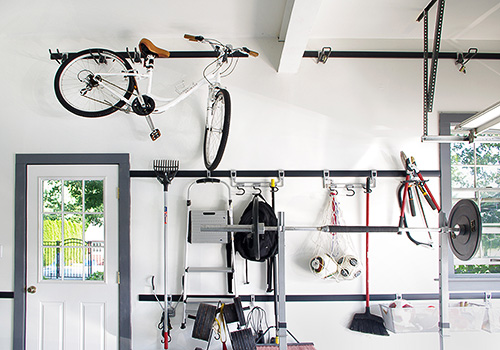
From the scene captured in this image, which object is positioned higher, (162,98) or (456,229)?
(162,98)

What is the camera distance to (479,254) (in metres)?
2.72

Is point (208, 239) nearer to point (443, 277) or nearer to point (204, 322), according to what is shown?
point (204, 322)

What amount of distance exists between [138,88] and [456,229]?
2.65 m

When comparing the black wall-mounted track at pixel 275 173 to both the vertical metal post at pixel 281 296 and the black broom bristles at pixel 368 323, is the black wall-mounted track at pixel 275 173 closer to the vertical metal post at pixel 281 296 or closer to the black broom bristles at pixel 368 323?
the vertical metal post at pixel 281 296

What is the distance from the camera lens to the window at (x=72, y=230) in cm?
263

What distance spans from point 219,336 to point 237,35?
260cm

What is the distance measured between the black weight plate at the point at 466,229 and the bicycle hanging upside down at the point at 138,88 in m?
1.63

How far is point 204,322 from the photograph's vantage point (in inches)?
90.5

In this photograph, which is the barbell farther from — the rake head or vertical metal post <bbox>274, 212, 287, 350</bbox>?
the rake head

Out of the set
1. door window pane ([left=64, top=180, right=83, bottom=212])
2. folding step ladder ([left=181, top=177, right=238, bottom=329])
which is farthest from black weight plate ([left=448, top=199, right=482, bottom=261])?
door window pane ([left=64, top=180, right=83, bottom=212])

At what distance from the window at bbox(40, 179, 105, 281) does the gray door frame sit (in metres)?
0.17

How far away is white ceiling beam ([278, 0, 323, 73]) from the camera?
1985 millimetres

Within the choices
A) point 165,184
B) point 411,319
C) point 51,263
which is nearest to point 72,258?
point 51,263

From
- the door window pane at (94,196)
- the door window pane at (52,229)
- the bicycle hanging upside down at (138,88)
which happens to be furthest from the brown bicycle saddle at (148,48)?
the door window pane at (52,229)
